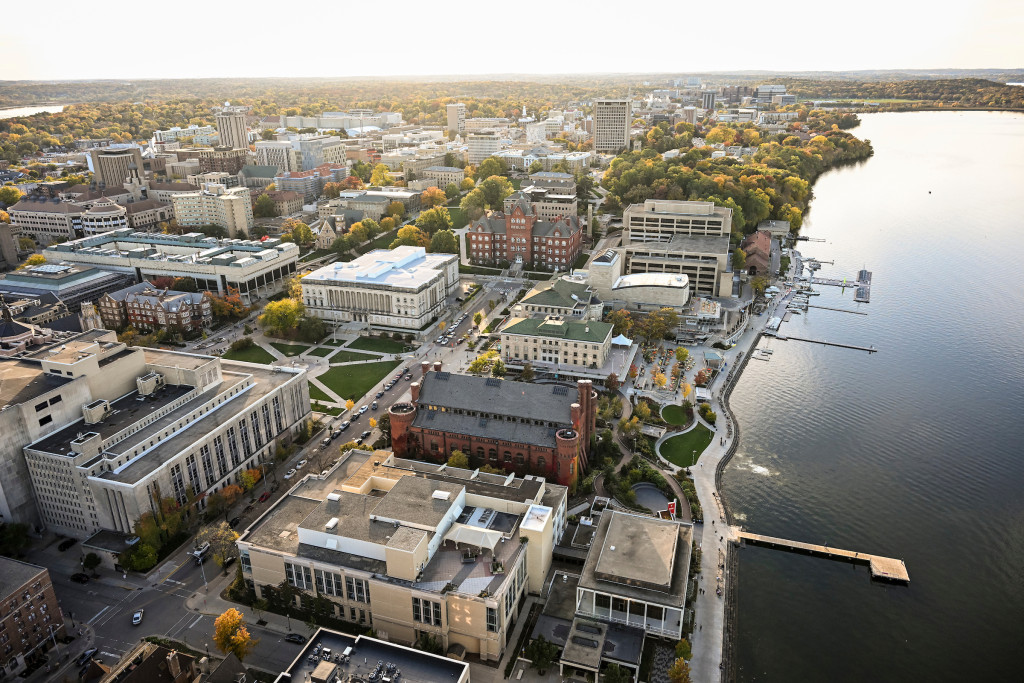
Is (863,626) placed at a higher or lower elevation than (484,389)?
lower

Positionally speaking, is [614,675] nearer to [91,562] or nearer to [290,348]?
[91,562]

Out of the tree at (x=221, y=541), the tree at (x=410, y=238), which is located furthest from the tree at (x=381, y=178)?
the tree at (x=221, y=541)

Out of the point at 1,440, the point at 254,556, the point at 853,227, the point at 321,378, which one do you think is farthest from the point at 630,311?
the point at 853,227

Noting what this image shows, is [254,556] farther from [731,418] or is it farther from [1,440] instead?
[731,418]

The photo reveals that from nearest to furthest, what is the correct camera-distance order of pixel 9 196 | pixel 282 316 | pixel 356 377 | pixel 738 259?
pixel 356 377 → pixel 282 316 → pixel 738 259 → pixel 9 196

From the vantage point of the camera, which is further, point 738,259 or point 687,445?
point 738,259

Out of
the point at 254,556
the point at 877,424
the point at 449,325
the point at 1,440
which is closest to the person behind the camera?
the point at 254,556

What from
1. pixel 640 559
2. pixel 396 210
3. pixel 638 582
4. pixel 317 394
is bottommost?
pixel 317 394

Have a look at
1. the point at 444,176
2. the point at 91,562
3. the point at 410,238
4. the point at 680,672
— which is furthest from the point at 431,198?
the point at 680,672

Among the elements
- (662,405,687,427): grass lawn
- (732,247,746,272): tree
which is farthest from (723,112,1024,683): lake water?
(732,247,746,272): tree
